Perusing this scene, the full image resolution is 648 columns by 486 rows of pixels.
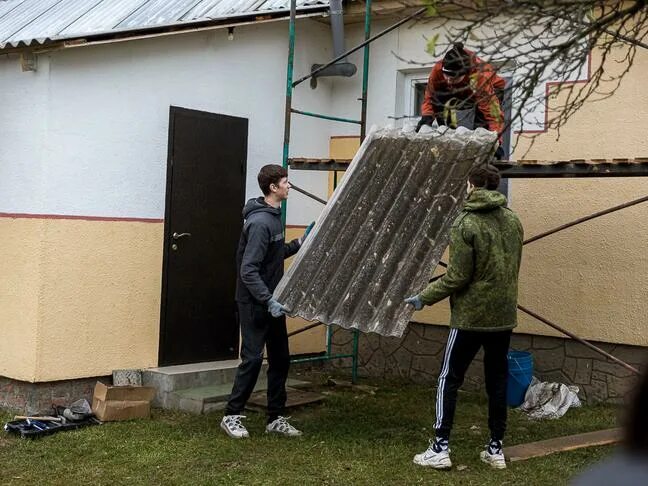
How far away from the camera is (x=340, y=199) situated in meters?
7.05

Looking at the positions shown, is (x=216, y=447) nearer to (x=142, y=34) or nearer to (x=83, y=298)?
(x=83, y=298)

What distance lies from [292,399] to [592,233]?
306 centimetres

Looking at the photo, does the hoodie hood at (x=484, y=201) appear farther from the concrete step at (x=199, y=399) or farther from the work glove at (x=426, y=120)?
the concrete step at (x=199, y=399)

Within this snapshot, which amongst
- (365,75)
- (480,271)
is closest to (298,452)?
(480,271)

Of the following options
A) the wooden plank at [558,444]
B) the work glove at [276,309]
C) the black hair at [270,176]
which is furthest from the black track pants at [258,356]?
the wooden plank at [558,444]

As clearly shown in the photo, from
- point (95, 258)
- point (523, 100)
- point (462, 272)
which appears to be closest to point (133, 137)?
point (95, 258)

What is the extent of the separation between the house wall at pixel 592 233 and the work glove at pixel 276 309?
8.53 feet

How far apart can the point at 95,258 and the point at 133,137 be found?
1.13 meters

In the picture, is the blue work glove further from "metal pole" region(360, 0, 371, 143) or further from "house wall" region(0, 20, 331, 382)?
"metal pole" region(360, 0, 371, 143)

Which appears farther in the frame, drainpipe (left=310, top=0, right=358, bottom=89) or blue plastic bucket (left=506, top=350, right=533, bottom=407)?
drainpipe (left=310, top=0, right=358, bottom=89)

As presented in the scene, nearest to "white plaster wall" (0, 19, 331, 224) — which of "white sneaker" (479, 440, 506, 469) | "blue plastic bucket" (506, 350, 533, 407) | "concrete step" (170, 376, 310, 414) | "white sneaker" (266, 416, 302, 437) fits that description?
"concrete step" (170, 376, 310, 414)

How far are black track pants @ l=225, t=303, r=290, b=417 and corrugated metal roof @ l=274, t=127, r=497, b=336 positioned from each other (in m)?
0.37

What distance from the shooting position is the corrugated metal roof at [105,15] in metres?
7.59

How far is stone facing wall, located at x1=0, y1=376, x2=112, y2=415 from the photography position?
7516 millimetres
